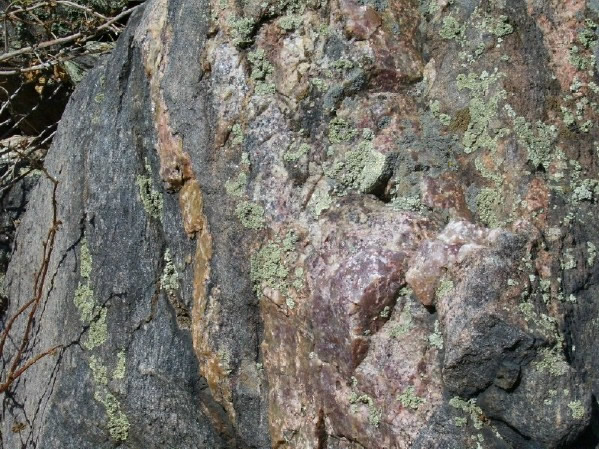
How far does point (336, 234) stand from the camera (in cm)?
223

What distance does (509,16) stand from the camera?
2.32 meters

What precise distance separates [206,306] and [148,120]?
2.24 feet

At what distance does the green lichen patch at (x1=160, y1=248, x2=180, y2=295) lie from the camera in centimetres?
268

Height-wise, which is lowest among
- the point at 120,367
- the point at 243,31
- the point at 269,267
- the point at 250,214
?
the point at 120,367

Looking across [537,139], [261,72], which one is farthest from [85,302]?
[537,139]

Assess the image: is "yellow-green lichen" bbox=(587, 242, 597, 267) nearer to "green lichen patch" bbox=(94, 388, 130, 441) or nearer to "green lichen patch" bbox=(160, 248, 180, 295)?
"green lichen patch" bbox=(160, 248, 180, 295)

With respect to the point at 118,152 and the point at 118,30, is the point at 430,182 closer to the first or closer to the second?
the point at 118,152

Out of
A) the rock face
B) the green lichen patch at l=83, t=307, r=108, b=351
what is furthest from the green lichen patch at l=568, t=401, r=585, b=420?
the green lichen patch at l=83, t=307, r=108, b=351

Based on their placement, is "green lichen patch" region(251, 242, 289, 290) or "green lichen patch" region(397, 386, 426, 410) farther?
"green lichen patch" region(251, 242, 289, 290)

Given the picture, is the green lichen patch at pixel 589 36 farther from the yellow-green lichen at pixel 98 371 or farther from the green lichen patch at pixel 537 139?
the yellow-green lichen at pixel 98 371

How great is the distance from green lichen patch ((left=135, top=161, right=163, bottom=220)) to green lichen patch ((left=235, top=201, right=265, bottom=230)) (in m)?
0.41

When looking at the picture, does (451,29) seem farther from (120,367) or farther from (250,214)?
(120,367)

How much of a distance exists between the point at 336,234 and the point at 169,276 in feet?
2.33

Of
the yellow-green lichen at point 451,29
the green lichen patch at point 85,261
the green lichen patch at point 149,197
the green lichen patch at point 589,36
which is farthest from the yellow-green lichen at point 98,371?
the green lichen patch at point 589,36
